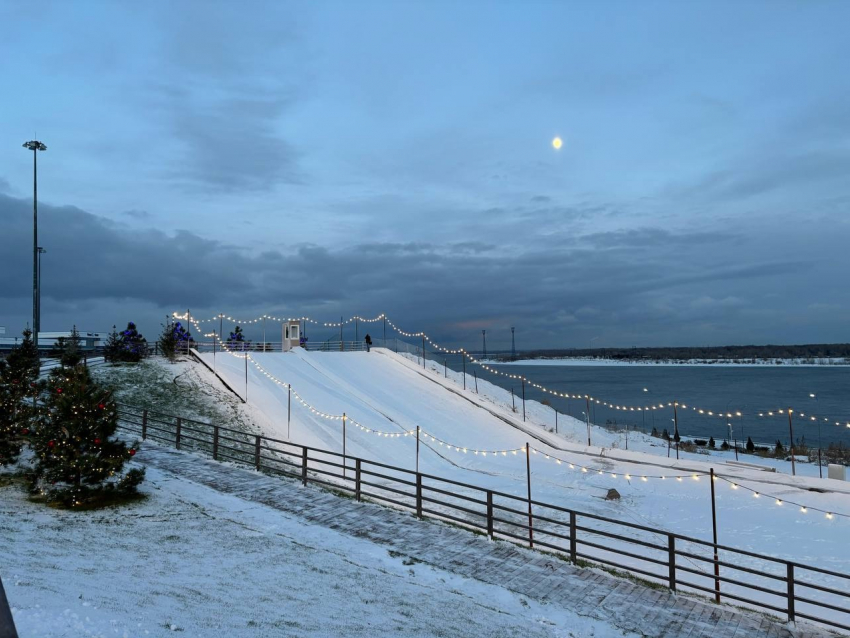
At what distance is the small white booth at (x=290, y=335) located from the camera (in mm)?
43844

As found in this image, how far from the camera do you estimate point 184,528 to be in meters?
11.5

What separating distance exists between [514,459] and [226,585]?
803 inches

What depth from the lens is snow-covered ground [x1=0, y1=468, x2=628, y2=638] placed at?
717cm

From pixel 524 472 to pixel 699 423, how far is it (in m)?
48.3

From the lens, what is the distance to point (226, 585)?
8641 mm

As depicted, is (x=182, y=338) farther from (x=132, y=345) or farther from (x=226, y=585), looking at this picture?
(x=226, y=585)

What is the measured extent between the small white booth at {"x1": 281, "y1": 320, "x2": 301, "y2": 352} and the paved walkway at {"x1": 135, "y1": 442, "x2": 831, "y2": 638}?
93.5 ft

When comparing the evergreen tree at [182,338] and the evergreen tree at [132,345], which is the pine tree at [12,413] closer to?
the evergreen tree at [132,345]

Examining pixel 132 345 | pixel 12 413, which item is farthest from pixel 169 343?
pixel 12 413

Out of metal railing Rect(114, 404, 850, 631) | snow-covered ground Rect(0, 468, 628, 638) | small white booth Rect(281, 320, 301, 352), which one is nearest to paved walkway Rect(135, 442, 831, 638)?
metal railing Rect(114, 404, 850, 631)

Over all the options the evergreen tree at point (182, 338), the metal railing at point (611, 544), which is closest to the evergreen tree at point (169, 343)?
the evergreen tree at point (182, 338)

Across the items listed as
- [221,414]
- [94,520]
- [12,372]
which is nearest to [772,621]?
[94,520]

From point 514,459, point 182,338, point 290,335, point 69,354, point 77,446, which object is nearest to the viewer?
point 77,446

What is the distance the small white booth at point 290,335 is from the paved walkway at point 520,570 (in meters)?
28.5
